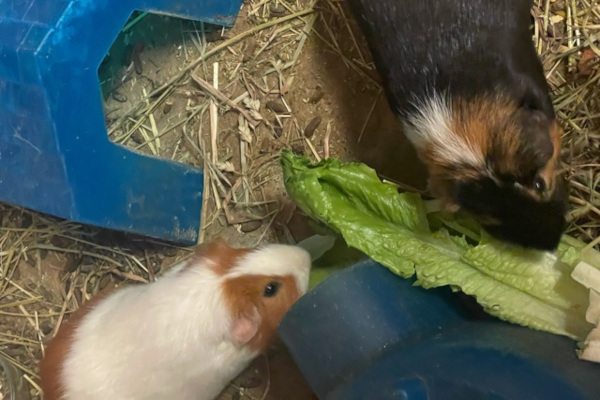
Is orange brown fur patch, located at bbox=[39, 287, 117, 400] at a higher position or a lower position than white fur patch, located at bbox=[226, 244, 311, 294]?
lower

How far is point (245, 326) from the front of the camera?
183cm

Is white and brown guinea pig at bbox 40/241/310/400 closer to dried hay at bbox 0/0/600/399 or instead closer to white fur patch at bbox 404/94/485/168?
dried hay at bbox 0/0/600/399

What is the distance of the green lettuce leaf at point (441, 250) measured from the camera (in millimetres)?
1614

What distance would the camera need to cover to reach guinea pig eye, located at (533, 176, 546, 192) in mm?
1464

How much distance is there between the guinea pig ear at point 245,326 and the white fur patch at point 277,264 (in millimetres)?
118

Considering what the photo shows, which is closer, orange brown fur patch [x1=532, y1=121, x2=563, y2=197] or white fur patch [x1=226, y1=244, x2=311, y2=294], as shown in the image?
orange brown fur patch [x1=532, y1=121, x2=563, y2=197]

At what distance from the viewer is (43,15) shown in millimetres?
1747

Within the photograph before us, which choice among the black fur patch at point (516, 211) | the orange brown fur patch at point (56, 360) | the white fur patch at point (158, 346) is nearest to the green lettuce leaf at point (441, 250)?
the black fur patch at point (516, 211)

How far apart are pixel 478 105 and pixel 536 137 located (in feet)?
0.61

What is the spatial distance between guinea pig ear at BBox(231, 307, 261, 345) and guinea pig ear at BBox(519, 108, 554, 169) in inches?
33.7

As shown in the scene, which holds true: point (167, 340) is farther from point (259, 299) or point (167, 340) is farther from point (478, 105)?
point (478, 105)

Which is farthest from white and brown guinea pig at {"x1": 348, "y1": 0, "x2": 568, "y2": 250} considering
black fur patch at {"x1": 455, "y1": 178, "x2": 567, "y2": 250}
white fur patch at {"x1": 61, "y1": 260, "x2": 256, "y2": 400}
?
white fur patch at {"x1": 61, "y1": 260, "x2": 256, "y2": 400}

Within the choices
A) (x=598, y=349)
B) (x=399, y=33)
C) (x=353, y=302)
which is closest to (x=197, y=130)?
(x=399, y=33)

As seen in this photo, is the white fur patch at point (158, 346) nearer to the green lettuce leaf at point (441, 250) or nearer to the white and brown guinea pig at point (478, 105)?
the green lettuce leaf at point (441, 250)
